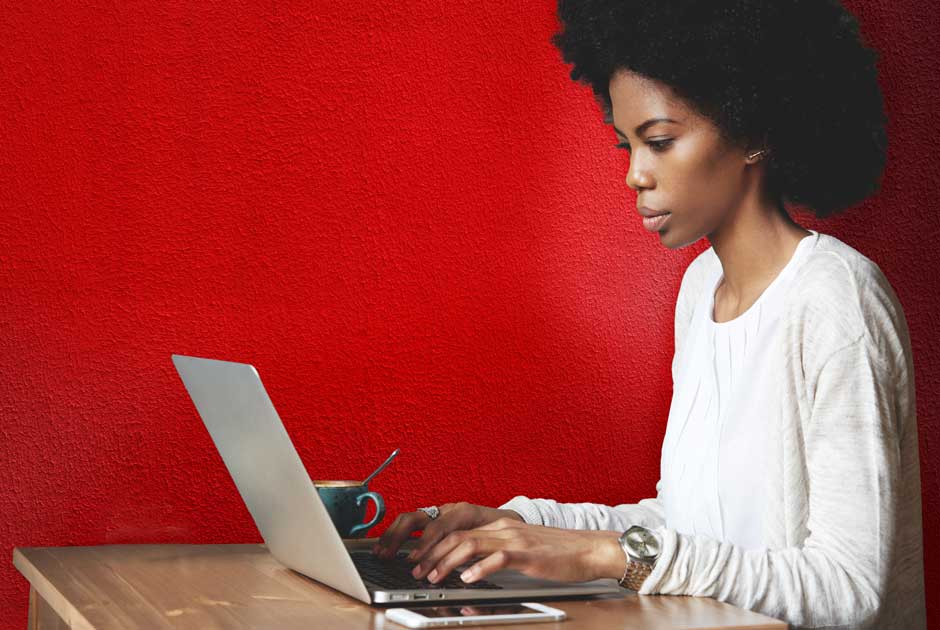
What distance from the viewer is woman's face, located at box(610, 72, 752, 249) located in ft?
4.62

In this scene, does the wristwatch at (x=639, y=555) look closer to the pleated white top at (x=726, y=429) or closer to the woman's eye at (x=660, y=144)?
the pleated white top at (x=726, y=429)

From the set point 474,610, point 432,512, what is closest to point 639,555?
point 474,610

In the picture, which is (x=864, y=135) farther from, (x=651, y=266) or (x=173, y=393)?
(x=173, y=393)

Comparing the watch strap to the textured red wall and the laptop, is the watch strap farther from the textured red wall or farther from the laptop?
the textured red wall

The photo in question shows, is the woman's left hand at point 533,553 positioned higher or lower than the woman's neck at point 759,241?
lower

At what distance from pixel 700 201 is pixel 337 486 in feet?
2.14

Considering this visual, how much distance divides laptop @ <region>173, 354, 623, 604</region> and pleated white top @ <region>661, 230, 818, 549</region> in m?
0.26

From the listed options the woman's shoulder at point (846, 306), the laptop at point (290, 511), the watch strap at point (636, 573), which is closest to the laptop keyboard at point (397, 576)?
the laptop at point (290, 511)

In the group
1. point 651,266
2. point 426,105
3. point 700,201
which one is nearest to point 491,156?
point 426,105

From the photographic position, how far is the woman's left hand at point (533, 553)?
112 cm

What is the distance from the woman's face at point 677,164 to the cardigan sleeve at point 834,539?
0.29 m

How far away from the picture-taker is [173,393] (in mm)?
1633

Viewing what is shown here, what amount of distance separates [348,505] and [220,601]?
0.33 m

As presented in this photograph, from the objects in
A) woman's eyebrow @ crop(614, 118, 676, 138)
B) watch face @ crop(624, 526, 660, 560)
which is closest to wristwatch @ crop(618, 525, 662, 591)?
watch face @ crop(624, 526, 660, 560)
